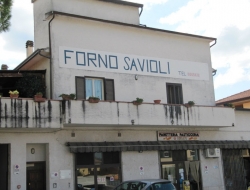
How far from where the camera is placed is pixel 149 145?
20.8 metres

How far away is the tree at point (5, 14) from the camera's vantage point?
1463 centimetres

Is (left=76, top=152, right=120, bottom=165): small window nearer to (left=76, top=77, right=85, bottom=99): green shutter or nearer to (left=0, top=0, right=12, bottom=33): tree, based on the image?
(left=76, top=77, right=85, bottom=99): green shutter

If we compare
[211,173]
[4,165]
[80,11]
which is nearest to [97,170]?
[4,165]

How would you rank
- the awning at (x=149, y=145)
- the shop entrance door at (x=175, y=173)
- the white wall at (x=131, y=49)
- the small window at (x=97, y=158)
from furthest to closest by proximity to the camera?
the shop entrance door at (x=175, y=173) → the white wall at (x=131, y=49) → the small window at (x=97, y=158) → the awning at (x=149, y=145)

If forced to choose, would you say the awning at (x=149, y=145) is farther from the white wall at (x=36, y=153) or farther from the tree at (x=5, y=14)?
the tree at (x=5, y=14)

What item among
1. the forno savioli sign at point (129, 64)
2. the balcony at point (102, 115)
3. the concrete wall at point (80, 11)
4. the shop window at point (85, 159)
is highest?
the concrete wall at point (80, 11)

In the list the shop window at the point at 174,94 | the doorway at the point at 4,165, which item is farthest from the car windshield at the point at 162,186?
the shop window at the point at 174,94

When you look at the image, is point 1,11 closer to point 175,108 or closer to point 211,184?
point 175,108

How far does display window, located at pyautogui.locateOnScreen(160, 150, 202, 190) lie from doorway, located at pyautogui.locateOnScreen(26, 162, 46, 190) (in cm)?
638

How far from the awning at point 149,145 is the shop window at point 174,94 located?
240 centimetres

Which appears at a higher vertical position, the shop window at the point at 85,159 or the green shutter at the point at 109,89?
the green shutter at the point at 109,89

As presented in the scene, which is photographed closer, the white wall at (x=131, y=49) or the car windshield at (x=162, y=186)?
the car windshield at (x=162, y=186)

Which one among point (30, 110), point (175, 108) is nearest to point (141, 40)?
point (175, 108)

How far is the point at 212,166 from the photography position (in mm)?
23203
